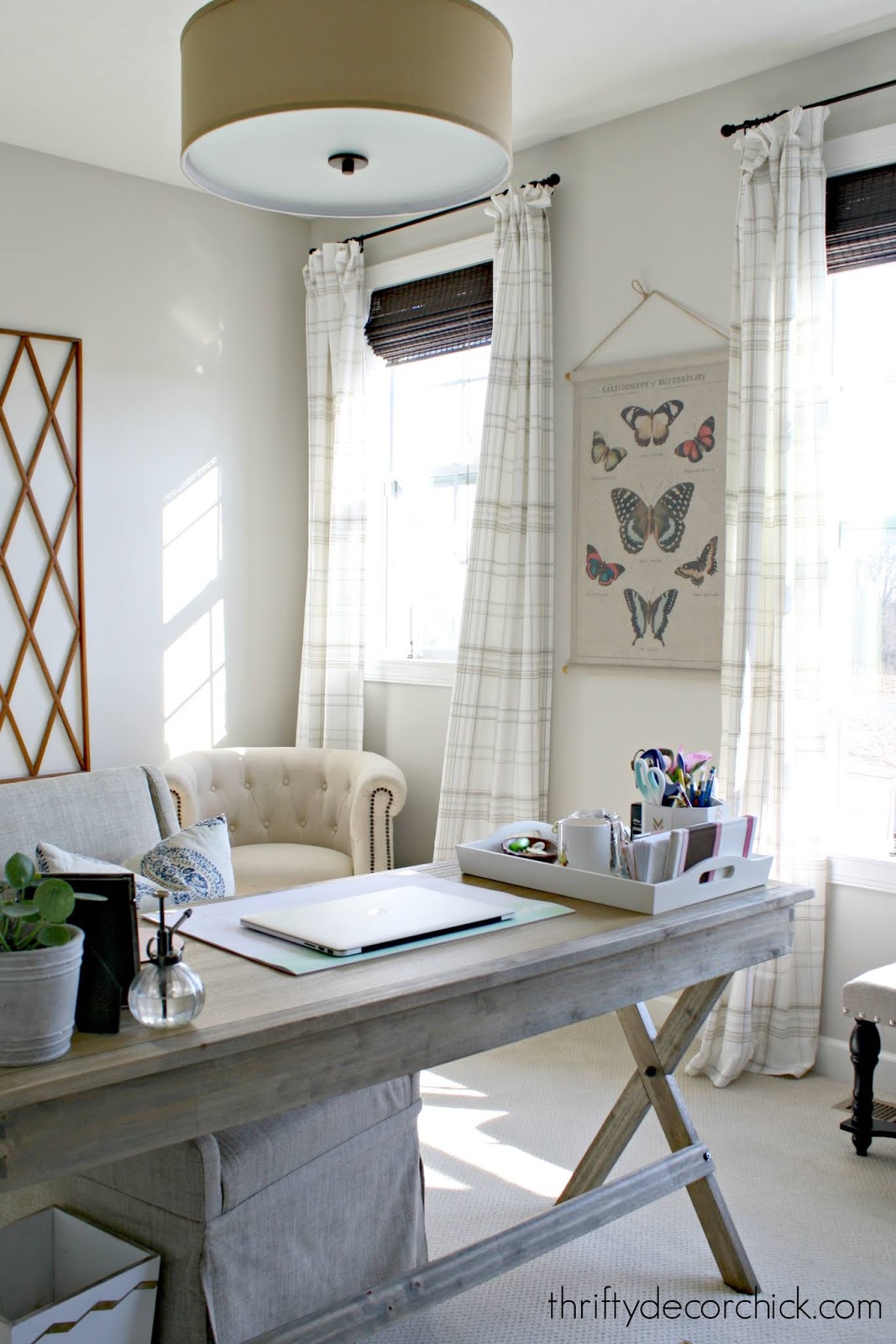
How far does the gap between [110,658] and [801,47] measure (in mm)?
3003

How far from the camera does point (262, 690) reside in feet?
16.4

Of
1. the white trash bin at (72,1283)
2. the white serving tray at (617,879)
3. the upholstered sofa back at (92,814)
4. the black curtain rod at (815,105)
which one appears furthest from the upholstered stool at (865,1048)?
the black curtain rod at (815,105)

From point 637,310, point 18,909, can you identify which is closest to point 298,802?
point 637,310

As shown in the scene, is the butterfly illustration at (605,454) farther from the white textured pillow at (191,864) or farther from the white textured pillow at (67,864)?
the white textured pillow at (67,864)

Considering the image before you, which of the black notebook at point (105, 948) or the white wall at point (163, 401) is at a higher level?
the white wall at point (163, 401)

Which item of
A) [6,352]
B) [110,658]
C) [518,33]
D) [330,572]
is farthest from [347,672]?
[518,33]

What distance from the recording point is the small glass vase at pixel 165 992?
4.59 feet

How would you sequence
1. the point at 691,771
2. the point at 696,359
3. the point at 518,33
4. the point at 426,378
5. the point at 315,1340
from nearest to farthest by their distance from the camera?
the point at 315,1340 < the point at 691,771 < the point at 518,33 < the point at 696,359 < the point at 426,378

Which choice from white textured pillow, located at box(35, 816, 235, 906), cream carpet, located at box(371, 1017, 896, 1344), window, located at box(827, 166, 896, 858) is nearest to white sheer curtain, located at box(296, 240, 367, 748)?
cream carpet, located at box(371, 1017, 896, 1344)

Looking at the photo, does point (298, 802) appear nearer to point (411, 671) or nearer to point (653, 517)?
point (411, 671)

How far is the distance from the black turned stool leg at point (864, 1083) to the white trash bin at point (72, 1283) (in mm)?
1878

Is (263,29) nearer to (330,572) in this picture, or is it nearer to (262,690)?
(330,572)

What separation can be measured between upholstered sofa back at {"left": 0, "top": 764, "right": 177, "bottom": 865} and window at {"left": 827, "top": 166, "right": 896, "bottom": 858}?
75.1 inches

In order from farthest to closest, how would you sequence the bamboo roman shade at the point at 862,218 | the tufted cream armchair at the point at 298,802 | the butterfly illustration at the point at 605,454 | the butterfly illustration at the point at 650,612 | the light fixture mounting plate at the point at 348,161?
the tufted cream armchair at the point at 298,802 < the butterfly illustration at the point at 605,454 < the butterfly illustration at the point at 650,612 < the bamboo roman shade at the point at 862,218 < the light fixture mounting plate at the point at 348,161
